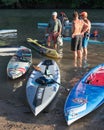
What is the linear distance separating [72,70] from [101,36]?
6.94m

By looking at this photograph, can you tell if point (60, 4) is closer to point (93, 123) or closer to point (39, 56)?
point (39, 56)

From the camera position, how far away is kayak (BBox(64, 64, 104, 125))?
8.29 m

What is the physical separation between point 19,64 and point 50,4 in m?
25.1

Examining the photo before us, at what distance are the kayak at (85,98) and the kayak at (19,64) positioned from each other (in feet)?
7.76

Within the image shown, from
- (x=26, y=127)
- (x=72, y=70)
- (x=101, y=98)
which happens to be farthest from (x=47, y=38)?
(x=26, y=127)

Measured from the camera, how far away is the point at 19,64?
12.1m

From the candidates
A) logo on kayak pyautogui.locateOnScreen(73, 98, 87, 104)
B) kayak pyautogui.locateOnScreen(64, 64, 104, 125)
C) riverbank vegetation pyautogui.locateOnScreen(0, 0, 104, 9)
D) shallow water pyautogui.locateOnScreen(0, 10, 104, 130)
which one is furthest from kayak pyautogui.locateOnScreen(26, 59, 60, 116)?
riverbank vegetation pyautogui.locateOnScreen(0, 0, 104, 9)

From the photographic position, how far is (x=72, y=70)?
12.3m

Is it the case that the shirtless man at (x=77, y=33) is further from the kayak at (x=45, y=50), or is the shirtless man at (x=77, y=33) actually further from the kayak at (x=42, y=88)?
the kayak at (x=42, y=88)

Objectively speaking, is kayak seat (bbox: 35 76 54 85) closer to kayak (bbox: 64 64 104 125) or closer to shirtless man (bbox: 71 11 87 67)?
kayak (bbox: 64 64 104 125)

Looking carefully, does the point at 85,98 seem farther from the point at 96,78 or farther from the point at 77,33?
the point at 77,33

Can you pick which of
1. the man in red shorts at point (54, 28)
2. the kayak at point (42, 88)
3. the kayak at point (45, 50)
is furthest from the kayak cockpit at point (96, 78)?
the man in red shorts at point (54, 28)

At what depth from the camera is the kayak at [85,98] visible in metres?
8.29

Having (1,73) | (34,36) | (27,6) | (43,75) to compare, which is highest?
(43,75)
